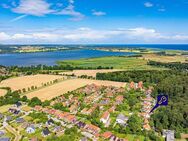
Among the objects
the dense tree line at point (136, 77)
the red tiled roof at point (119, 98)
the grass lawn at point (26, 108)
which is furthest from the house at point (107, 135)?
the dense tree line at point (136, 77)

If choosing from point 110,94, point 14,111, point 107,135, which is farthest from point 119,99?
point 14,111

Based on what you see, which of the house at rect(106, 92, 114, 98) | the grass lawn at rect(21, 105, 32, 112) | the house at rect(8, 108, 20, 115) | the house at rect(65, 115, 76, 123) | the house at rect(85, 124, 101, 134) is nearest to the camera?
the house at rect(85, 124, 101, 134)

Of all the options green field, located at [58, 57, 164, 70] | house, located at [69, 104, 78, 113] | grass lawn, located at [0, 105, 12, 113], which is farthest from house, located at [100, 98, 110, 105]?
green field, located at [58, 57, 164, 70]

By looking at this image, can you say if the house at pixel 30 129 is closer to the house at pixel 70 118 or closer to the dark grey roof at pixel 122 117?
the house at pixel 70 118

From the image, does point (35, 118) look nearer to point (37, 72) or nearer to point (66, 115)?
point (66, 115)

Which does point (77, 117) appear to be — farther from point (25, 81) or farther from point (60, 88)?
point (25, 81)

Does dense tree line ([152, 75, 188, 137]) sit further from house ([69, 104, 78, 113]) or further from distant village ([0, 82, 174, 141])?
house ([69, 104, 78, 113])

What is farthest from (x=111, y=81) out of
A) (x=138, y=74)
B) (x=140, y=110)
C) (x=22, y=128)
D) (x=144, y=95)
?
(x=22, y=128)
